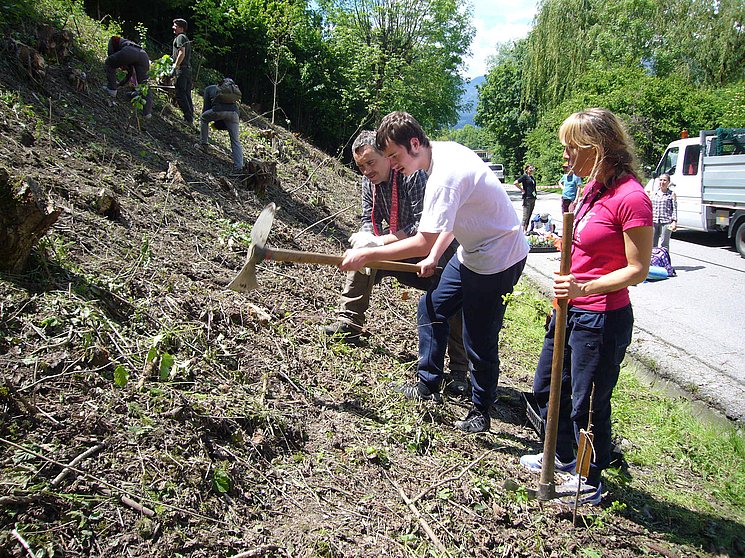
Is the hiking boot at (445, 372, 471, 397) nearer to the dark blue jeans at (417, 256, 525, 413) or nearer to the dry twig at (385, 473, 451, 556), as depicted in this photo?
the dark blue jeans at (417, 256, 525, 413)

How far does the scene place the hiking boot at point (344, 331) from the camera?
14.7 feet

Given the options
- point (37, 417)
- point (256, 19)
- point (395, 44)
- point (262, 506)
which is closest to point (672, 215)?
point (262, 506)

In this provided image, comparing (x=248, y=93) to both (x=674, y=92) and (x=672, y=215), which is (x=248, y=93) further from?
(x=674, y=92)

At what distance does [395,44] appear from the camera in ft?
73.3

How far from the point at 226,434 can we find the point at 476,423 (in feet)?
5.08

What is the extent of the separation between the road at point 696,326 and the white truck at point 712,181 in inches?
40.4

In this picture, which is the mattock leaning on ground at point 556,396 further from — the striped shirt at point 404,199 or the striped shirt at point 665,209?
the striped shirt at point 665,209

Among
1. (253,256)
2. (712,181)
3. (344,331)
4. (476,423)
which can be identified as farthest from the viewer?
(712,181)

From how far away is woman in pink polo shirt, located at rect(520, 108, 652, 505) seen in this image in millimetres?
2459

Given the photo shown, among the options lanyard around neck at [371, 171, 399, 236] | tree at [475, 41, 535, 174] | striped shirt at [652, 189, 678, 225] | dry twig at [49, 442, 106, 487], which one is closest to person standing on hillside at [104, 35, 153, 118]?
lanyard around neck at [371, 171, 399, 236]

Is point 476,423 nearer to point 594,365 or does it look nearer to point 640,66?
point 594,365

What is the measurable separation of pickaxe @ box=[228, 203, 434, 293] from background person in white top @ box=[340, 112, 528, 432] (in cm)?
14

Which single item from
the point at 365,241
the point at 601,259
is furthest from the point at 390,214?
the point at 601,259

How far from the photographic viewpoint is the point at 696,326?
6.27 metres
